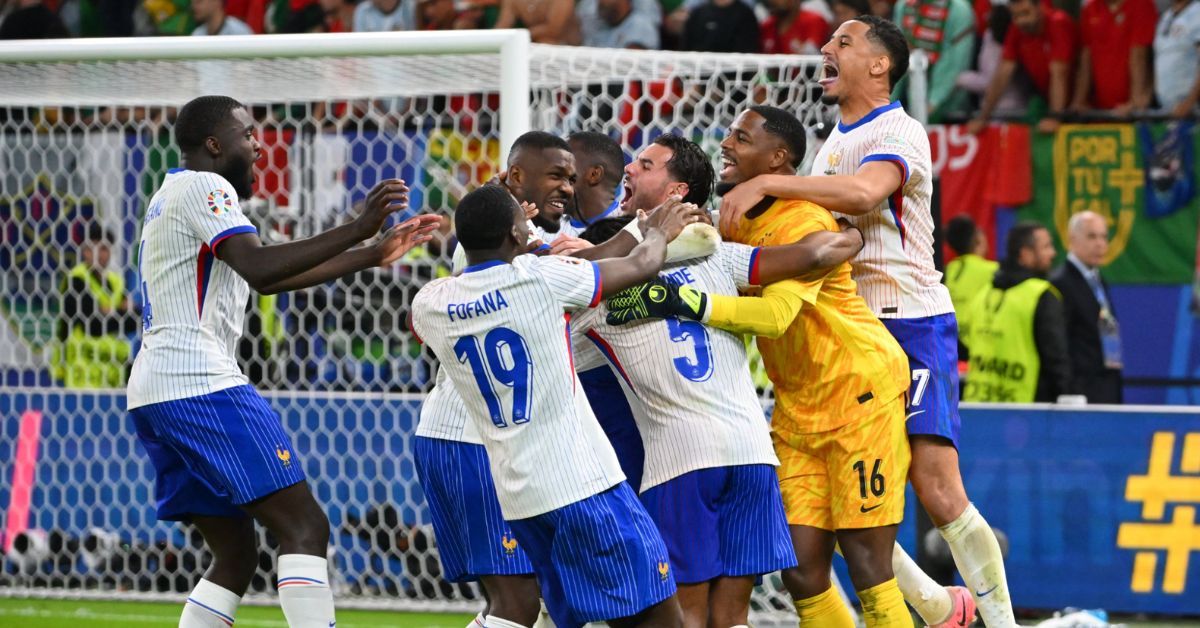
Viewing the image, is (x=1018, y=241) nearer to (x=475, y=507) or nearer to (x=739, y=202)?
(x=739, y=202)

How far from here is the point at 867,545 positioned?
17.9ft

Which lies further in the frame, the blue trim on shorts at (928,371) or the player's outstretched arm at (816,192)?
the blue trim on shorts at (928,371)

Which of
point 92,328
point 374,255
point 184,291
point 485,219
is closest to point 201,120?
point 184,291

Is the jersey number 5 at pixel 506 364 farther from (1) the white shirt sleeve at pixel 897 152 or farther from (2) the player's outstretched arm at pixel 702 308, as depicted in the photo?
(1) the white shirt sleeve at pixel 897 152

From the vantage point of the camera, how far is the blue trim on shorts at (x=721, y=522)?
5004 mm

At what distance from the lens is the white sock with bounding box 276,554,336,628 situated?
550 cm

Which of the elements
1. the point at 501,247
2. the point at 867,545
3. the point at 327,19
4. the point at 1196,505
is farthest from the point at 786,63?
the point at 327,19

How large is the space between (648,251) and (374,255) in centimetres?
120

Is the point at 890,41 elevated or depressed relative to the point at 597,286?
elevated

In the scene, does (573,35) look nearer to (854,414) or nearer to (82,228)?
(82,228)

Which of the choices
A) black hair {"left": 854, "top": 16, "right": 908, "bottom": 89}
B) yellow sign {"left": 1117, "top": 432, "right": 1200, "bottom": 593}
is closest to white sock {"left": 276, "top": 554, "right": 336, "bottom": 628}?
black hair {"left": 854, "top": 16, "right": 908, "bottom": 89}

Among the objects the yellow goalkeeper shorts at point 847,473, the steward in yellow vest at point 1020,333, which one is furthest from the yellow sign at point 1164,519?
the yellow goalkeeper shorts at point 847,473

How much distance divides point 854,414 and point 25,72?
4861mm

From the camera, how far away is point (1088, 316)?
9.88 metres
